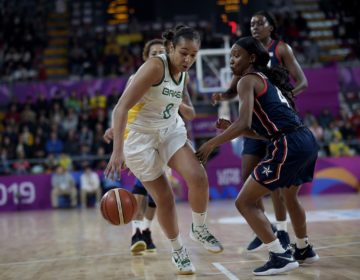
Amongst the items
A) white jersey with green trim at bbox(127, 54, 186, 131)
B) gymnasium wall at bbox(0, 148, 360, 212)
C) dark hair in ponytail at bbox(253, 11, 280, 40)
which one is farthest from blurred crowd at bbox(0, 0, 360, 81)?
white jersey with green trim at bbox(127, 54, 186, 131)

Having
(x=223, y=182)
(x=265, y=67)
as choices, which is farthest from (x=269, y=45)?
(x=223, y=182)

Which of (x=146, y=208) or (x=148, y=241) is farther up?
(x=146, y=208)

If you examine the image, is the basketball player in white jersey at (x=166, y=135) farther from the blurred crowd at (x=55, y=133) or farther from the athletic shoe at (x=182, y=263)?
the blurred crowd at (x=55, y=133)

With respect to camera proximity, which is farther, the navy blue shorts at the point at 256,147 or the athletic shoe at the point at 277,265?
the navy blue shorts at the point at 256,147

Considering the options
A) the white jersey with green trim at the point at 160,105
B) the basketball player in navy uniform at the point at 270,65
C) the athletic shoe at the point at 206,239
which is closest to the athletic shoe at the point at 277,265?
the athletic shoe at the point at 206,239

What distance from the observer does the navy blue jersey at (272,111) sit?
4754 mm

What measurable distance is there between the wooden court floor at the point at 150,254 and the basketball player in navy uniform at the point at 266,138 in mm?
322

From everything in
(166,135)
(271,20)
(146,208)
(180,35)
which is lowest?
(146,208)

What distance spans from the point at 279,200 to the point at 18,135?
39.7 feet

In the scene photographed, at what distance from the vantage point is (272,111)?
4.76 m

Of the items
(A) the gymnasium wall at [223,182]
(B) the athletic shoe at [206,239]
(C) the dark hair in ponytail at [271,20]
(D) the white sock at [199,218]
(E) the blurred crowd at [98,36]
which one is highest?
(E) the blurred crowd at [98,36]

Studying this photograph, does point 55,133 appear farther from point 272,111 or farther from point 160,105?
point 272,111

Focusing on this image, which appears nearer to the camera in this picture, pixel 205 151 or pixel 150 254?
pixel 205 151

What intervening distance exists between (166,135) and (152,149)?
0.16 m
